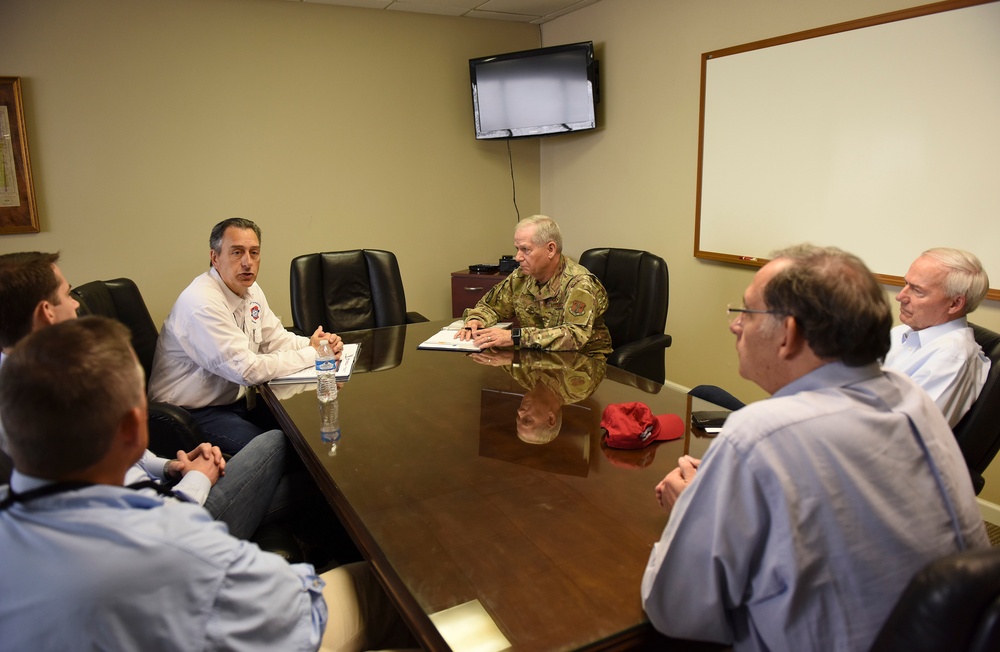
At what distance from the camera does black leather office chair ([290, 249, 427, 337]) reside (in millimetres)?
3479

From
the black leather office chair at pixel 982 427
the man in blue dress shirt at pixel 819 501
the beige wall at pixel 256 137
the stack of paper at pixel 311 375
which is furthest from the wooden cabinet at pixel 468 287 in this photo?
the man in blue dress shirt at pixel 819 501

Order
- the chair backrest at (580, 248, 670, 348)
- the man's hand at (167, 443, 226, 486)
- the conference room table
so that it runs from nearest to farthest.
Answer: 1. the conference room table
2. the man's hand at (167, 443, 226, 486)
3. the chair backrest at (580, 248, 670, 348)

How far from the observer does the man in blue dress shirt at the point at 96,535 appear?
0.87 metres

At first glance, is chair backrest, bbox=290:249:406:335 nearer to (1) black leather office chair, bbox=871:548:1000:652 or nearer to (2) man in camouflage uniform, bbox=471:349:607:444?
(2) man in camouflage uniform, bbox=471:349:607:444

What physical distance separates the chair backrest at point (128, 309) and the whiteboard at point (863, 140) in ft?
9.48

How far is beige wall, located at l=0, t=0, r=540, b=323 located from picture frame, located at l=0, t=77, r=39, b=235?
0.06 m

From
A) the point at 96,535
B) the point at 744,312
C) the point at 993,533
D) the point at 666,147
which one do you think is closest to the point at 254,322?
the point at 96,535

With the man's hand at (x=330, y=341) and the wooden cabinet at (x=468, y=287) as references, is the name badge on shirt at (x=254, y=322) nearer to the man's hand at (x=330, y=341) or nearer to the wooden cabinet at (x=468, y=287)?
the man's hand at (x=330, y=341)

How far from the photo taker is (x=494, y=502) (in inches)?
56.7

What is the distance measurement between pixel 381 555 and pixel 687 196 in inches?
126

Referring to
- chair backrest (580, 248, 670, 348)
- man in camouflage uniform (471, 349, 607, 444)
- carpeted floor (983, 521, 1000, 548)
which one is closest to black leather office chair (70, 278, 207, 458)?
man in camouflage uniform (471, 349, 607, 444)

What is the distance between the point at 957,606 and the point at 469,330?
2233 millimetres

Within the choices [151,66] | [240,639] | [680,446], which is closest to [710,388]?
[680,446]

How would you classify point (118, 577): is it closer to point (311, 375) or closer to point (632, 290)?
point (311, 375)
